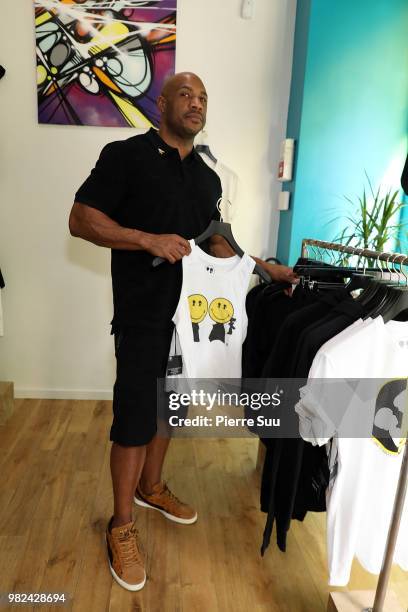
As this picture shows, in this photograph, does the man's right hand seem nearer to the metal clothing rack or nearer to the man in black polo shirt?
the man in black polo shirt

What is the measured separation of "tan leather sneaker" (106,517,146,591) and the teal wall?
1.83 meters

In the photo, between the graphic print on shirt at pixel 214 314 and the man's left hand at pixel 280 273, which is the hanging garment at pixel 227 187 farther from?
the graphic print on shirt at pixel 214 314

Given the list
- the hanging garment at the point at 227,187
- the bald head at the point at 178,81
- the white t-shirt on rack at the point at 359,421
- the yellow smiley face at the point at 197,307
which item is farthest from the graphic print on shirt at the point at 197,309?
the hanging garment at the point at 227,187

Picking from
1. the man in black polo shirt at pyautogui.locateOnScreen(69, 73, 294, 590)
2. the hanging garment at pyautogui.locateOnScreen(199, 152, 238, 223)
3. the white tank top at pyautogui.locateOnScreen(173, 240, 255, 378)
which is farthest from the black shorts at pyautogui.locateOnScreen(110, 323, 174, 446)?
the hanging garment at pyautogui.locateOnScreen(199, 152, 238, 223)

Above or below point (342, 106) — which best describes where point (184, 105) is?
below

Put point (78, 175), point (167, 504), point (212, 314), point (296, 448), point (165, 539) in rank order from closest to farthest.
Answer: point (296, 448) → point (212, 314) → point (165, 539) → point (167, 504) → point (78, 175)

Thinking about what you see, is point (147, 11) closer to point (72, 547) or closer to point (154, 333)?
point (154, 333)

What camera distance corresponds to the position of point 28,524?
188 centimetres

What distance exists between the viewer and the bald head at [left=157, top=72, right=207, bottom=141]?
5.23 ft

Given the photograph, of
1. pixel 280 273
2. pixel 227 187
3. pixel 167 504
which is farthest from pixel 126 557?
pixel 227 187

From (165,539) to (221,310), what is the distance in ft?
3.17

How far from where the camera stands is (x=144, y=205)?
1.59 meters

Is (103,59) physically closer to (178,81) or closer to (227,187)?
(227,187)

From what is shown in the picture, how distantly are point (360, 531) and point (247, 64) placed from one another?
105 inches
